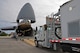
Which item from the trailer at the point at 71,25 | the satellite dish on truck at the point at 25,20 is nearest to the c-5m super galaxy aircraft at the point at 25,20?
the satellite dish on truck at the point at 25,20

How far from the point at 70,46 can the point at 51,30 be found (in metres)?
5.08

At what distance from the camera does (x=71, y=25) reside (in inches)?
523

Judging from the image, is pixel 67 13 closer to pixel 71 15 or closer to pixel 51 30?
pixel 71 15

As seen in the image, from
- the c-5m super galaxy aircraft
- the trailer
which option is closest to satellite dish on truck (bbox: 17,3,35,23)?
the c-5m super galaxy aircraft

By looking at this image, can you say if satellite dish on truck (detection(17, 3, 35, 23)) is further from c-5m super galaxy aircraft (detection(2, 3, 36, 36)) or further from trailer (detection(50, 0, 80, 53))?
trailer (detection(50, 0, 80, 53))

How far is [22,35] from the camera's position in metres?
63.3

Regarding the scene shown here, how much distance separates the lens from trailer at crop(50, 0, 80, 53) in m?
12.3

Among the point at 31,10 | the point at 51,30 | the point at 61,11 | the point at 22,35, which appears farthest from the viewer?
the point at 31,10

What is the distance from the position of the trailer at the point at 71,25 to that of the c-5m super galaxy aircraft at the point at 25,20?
4935cm

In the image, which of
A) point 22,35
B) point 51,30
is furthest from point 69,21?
point 22,35

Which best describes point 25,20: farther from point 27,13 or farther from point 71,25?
point 71,25

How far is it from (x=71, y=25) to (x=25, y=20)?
196 feet

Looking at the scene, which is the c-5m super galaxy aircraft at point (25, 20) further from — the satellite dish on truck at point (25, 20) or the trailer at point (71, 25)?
the trailer at point (71, 25)

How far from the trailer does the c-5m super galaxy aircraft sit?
4935 centimetres
